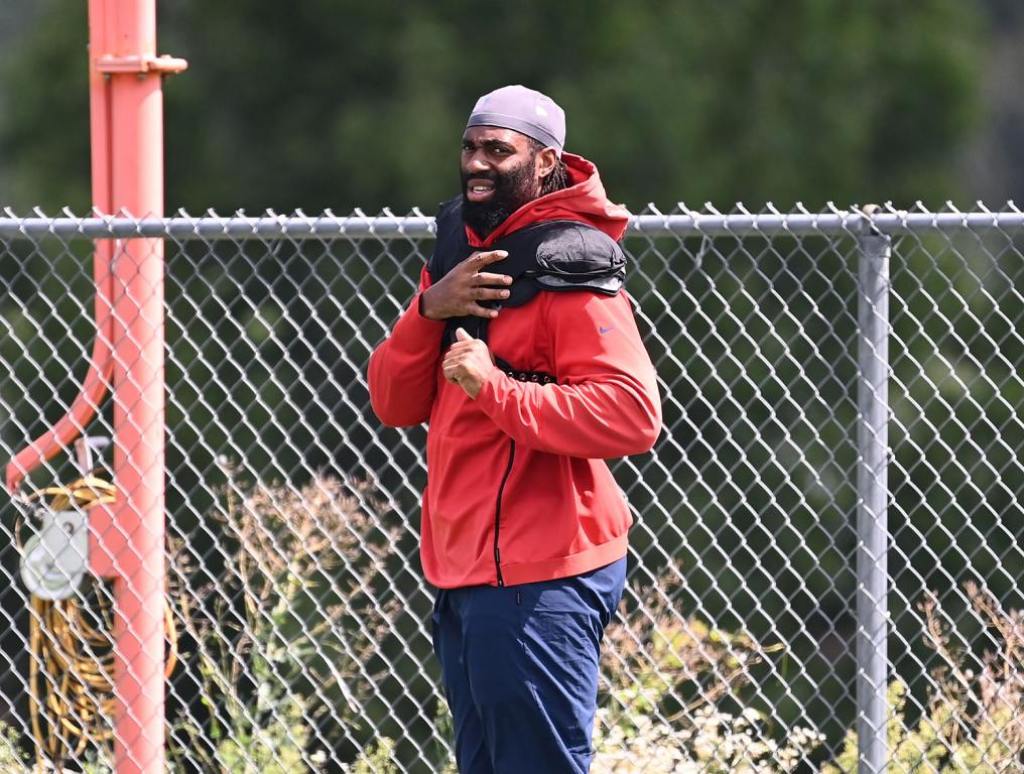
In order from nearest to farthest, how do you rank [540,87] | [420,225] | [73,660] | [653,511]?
[420,225]
[73,660]
[653,511]
[540,87]

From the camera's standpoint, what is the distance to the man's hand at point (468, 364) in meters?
2.77

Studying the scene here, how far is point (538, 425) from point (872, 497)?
1299 millimetres

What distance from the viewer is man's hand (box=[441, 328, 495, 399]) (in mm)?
2771

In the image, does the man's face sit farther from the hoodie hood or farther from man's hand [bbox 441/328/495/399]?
man's hand [bbox 441/328/495/399]

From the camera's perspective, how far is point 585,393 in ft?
9.11

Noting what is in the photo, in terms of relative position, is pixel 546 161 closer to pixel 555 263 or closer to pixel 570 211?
pixel 570 211

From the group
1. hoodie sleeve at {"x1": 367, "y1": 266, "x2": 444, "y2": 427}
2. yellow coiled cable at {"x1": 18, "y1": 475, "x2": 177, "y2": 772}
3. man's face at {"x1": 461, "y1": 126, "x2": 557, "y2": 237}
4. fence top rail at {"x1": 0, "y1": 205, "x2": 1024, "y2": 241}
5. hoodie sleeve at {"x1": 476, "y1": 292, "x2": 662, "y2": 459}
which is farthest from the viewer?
Answer: yellow coiled cable at {"x1": 18, "y1": 475, "x2": 177, "y2": 772}

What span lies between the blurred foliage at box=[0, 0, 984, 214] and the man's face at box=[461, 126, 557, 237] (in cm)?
656

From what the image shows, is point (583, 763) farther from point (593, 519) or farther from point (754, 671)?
point (754, 671)

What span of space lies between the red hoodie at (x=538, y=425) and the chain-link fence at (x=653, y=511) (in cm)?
78

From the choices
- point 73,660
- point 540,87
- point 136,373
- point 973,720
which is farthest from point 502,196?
point 540,87

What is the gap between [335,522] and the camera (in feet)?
15.7

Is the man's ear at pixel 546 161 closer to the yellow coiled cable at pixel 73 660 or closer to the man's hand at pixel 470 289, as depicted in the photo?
the man's hand at pixel 470 289

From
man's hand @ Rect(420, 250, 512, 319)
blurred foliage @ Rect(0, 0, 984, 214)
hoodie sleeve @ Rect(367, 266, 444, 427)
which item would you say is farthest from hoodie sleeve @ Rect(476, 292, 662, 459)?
blurred foliage @ Rect(0, 0, 984, 214)
